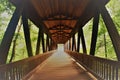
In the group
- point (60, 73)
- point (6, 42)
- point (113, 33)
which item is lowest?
point (60, 73)

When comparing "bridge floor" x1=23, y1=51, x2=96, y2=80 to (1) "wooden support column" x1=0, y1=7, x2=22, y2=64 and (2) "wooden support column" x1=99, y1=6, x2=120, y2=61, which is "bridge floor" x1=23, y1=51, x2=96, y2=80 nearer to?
(1) "wooden support column" x1=0, y1=7, x2=22, y2=64

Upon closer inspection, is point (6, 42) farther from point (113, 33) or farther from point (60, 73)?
point (60, 73)

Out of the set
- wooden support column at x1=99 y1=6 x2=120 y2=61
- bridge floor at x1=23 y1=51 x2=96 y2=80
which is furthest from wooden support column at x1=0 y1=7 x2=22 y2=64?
wooden support column at x1=99 y1=6 x2=120 y2=61

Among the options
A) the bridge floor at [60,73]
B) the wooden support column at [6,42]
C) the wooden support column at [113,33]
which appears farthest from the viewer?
the bridge floor at [60,73]

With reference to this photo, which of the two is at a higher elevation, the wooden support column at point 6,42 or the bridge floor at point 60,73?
the wooden support column at point 6,42

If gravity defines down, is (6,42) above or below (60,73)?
above

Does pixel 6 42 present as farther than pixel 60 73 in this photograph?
No

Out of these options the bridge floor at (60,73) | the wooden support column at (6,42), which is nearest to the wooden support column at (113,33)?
the wooden support column at (6,42)

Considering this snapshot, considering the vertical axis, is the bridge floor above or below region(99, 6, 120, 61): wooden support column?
below

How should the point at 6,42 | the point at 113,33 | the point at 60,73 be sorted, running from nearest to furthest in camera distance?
the point at 113,33
the point at 6,42
the point at 60,73

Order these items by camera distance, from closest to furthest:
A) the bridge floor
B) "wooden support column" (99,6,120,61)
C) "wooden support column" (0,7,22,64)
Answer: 1. "wooden support column" (99,6,120,61)
2. "wooden support column" (0,7,22,64)
3. the bridge floor

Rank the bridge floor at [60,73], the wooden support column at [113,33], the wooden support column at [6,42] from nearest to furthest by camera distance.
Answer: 1. the wooden support column at [113,33]
2. the wooden support column at [6,42]
3. the bridge floor at [60,73]

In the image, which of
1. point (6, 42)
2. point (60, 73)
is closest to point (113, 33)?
point (6, 42)

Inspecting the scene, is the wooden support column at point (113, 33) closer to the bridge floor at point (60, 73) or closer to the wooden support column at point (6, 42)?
the wooden support column at point (6, 42)
